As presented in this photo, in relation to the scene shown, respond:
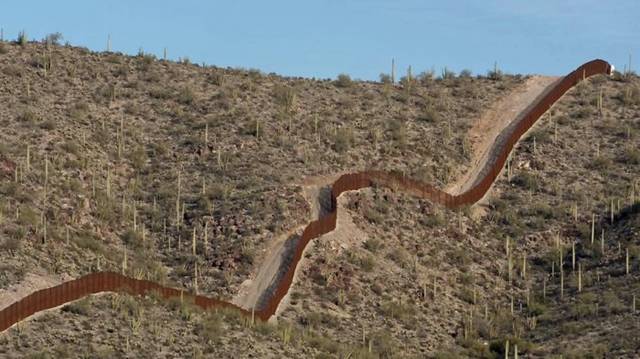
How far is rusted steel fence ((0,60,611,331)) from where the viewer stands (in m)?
43.9

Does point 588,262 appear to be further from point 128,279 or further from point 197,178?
point 128,279

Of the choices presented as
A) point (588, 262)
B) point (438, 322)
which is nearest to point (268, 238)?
point (438, 322)

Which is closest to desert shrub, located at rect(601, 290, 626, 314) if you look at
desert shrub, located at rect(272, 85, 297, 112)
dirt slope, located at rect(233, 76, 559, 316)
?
dirt slope, located at rect(233, 76, 559, 316)

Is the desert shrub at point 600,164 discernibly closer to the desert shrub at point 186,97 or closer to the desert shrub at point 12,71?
the desert shrub at point 186,97

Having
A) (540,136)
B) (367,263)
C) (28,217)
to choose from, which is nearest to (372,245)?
(367,263)

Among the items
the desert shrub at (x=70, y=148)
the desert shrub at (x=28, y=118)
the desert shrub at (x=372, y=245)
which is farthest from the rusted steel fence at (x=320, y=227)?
the desert shrub at (x=28, y=118)

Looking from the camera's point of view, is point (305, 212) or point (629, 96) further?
point (629, 96)

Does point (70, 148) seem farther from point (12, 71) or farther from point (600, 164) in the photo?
point (600, 164)

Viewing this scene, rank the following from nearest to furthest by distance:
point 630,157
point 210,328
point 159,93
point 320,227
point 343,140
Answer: point 210,328 → point 320,227 → point 343,140 → point 630,157 → point 159,93

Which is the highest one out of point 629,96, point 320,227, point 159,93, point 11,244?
point 629,96

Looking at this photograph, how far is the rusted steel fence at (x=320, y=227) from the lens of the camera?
43938 millimetres

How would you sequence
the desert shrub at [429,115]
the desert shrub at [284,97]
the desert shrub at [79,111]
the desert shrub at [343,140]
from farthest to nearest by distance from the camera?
A: 1. the desert shrub at [429,115]
2. the desert shrub at [284,97]
3. the desert shrub at [343,140]
4. the desert shrub at [79,111]

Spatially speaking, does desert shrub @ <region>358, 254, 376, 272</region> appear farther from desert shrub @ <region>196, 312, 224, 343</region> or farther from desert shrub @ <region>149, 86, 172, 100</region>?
desert shrub @ <region>149, 86, 172, 100</region>

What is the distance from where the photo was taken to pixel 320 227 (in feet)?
184
